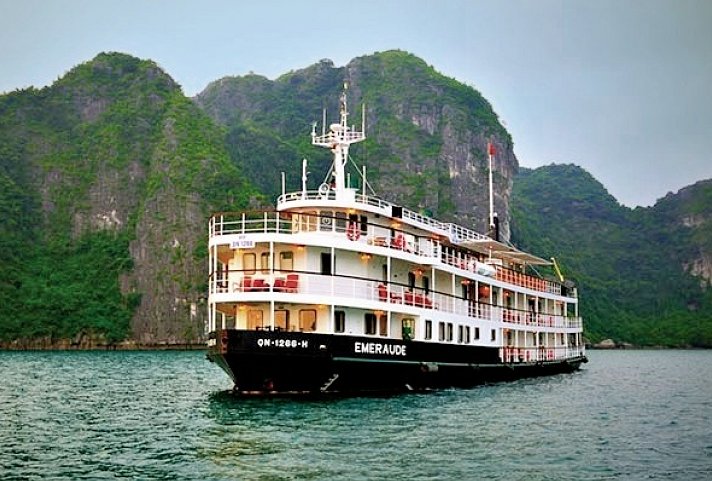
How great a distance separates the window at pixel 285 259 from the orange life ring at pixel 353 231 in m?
2.48

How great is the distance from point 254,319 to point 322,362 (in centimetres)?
370

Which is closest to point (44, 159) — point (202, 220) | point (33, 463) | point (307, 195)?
point (202, 220)

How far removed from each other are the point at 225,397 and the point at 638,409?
16684 mm

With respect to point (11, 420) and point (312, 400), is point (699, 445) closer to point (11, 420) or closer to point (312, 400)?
point (312, 400)

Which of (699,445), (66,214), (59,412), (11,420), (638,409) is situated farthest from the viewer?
(66,214)

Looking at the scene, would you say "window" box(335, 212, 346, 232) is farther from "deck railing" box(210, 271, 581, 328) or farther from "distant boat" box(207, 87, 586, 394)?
"deck railing" box(210, 271, 581, 328)

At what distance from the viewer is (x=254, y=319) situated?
33594 mm

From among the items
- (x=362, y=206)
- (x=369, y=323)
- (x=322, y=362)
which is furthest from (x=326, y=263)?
(x=322, y=362)

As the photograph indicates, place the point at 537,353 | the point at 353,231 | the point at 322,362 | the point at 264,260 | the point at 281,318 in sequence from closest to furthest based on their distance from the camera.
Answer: the point at 322,362 < the point at 281,318 < the point at 264,260 < the point at 353,231 < the point at 537,353

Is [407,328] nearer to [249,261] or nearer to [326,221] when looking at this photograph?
[326,221]

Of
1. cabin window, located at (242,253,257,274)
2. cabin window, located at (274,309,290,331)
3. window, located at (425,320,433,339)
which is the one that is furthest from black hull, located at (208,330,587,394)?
cabin window, located at (242,253,257,274)

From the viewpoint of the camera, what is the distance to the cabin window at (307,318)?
3322cm

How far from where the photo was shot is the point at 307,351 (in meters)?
31.1

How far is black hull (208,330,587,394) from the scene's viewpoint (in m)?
30.6
